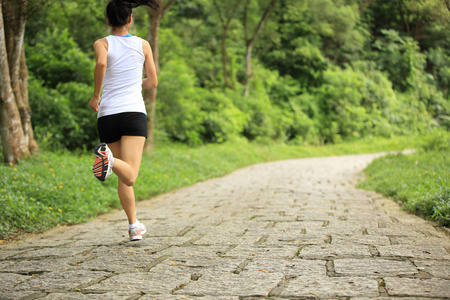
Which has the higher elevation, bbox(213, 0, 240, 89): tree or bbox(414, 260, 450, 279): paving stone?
bbox(213, 0, 240, 89): tree

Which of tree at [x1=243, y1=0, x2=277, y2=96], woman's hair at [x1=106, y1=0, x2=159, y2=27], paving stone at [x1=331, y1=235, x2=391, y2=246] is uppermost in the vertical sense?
tree at [x1=243, y1=0, x2=277, y2=96]

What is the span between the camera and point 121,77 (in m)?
3.64

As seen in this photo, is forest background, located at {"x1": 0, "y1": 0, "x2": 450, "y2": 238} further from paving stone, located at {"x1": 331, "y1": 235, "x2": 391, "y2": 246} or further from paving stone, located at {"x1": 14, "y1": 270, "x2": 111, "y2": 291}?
paving stone, located at {"x1": 14, "y1": 270, "x2": 111, "y2": 291}

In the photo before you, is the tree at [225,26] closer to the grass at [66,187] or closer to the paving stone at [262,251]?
the grass at [66,187]

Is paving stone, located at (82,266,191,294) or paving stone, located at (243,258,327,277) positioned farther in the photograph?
paving stone, located at (243,258,327,277)

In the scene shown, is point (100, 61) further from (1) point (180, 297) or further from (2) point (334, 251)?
(2) point (334, 251)

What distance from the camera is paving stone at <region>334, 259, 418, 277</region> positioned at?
284 centimetres

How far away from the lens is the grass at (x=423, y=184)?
4.82m

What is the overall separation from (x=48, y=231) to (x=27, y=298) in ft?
8.15

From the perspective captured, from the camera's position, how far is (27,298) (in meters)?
2.57

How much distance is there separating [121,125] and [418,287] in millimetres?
2424

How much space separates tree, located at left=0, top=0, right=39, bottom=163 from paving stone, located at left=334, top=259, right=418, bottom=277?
5262mm

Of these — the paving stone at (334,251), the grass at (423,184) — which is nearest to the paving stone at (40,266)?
the paving stone at (334,251)

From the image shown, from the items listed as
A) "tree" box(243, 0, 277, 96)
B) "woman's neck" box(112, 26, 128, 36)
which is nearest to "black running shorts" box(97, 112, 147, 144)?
"woman's neck" box(112, 26, 128, 36)
